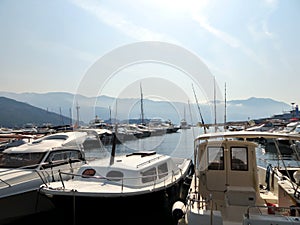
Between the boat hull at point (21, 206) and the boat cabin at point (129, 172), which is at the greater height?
the boat cabin at point (129, 172)

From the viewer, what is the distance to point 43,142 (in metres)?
13.0

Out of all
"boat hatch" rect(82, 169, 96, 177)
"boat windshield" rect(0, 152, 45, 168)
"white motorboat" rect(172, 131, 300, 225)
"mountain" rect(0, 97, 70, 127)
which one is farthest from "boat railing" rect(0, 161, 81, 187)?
"mountain" rect(0, 97, 70, 127)

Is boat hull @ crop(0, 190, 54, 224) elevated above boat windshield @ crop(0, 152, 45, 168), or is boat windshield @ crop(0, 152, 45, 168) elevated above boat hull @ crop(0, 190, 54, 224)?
boat windshield @ crop(0, 152, 45, 168)

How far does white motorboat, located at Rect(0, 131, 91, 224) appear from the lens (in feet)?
30.0

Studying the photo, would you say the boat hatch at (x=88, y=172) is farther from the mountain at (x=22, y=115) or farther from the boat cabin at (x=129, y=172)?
the mountain at (x=22, y=115)

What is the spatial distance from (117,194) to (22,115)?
178 meters

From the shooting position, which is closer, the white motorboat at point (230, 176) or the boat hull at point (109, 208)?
the white motorboat at point (230, 176)

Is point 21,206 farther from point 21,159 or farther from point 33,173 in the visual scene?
point 21,159

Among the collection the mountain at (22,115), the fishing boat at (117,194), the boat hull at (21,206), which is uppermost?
the mountain at (22,115)

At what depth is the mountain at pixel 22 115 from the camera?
14400cm

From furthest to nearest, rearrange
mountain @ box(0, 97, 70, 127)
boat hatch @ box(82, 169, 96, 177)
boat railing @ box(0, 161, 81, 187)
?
1. mountain @ box(0, 97, 70, 127)
2. boat hatch @ box(82, 169, 96, 177)
3. boat railing @ box(0, 161, 81, 187)

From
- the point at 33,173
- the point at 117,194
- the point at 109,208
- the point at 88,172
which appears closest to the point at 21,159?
the point at 33,173

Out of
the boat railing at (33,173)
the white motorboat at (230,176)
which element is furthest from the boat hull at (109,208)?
the boat railing at (33,173)

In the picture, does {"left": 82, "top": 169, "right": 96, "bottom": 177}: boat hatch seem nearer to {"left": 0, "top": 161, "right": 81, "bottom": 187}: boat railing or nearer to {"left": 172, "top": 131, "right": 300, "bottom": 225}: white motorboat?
{"left": 0, "top": 161, "right": 81, "bottom": 187}: boat railing
